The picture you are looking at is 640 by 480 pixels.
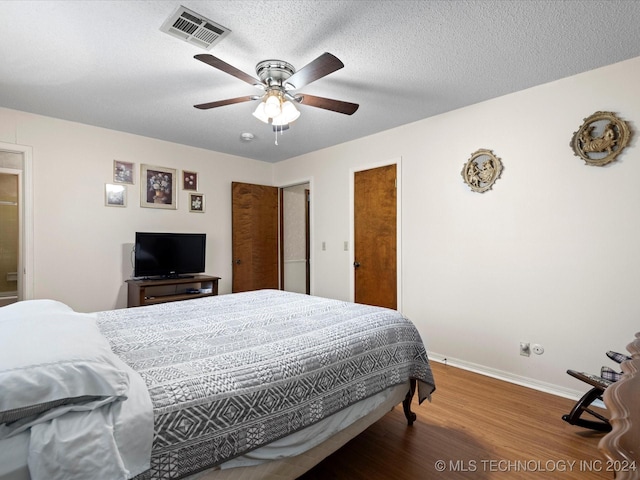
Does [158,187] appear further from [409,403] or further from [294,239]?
[409,403]

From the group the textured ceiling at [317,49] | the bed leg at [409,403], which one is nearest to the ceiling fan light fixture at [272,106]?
the textured ceiling at [317,49]

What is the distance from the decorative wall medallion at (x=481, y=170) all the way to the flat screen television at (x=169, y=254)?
3.19 m

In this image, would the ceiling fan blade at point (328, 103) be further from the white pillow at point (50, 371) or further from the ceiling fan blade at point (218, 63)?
the white pillow at point (50, 371)

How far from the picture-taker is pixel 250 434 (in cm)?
121

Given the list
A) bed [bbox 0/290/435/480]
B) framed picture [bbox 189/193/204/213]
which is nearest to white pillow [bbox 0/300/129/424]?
bed [bbox 0/290/435/480]

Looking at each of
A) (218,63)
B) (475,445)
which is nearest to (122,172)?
(218,63)

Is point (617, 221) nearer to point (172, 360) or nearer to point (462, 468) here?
point (462, 468)

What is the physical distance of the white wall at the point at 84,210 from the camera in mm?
3361

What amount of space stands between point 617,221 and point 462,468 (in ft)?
6.64

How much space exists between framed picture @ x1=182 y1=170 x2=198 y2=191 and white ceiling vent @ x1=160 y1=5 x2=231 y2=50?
99.0 inches

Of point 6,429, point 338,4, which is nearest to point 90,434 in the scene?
point 6,429

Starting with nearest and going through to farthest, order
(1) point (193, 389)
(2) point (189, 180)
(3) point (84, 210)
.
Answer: (1) point (193, 389), (3) point (84, 210), (2) point (189, 180)

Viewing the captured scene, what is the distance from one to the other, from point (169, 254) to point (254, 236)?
4.18ft

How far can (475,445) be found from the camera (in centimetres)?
196
